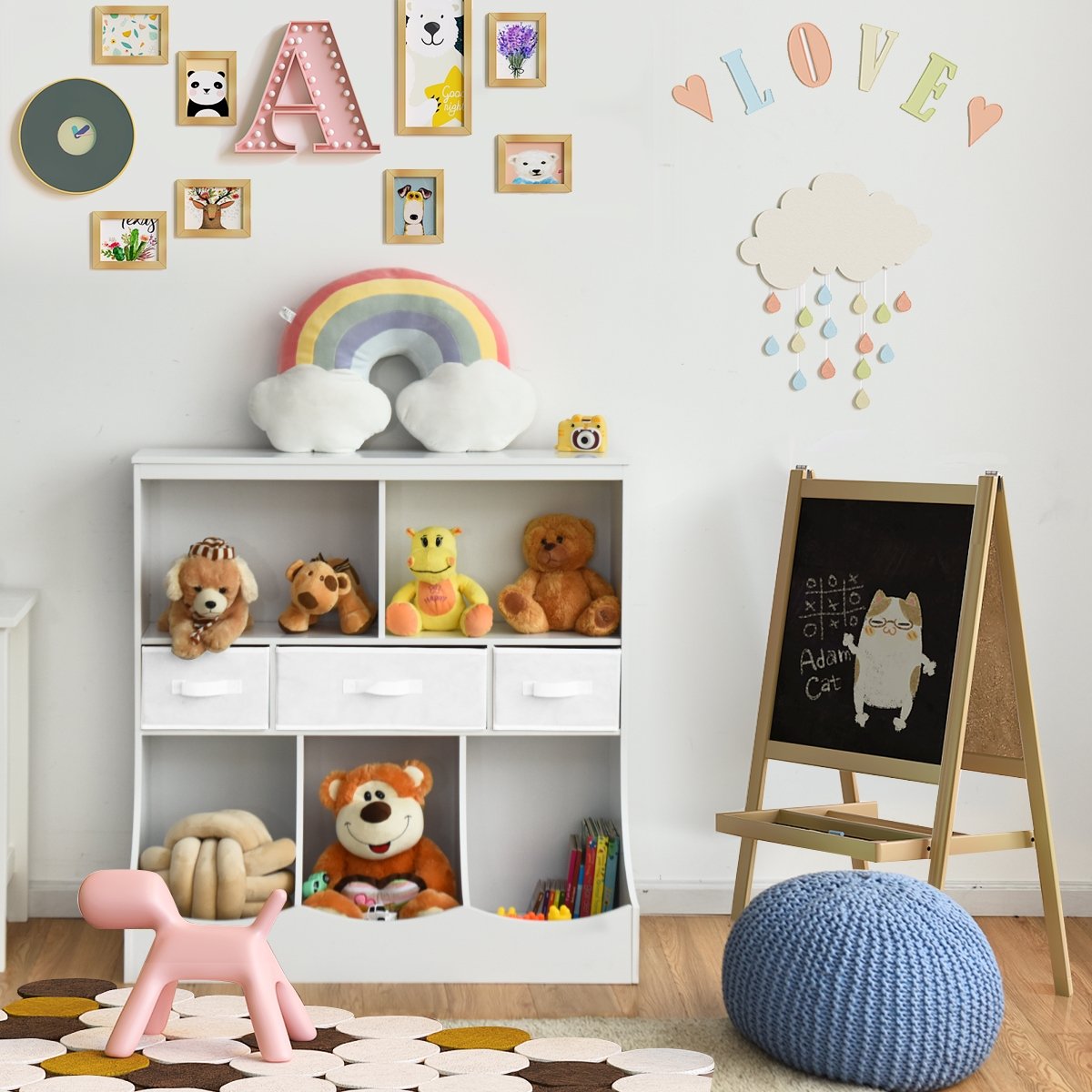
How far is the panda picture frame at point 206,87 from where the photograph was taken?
2840 mm

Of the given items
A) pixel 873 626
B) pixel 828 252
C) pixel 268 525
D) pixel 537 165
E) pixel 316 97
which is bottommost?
pixel 873 626

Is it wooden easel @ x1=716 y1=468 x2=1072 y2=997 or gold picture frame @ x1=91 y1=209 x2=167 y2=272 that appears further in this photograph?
gold picture frame @ x1=91 y1=209 x2=167 y2=272

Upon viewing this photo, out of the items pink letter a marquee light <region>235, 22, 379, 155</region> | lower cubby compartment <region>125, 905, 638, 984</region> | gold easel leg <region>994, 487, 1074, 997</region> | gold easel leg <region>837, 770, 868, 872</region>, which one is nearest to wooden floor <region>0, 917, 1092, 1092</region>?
lower cubby compartment <region>125, 905, 638, 984</region>

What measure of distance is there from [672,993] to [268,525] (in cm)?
125

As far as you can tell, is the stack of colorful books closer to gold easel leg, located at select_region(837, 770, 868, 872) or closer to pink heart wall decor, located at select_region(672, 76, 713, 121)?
→ gold easel leg, located at select_region(837, 770, 868, 872)

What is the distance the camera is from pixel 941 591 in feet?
8.72

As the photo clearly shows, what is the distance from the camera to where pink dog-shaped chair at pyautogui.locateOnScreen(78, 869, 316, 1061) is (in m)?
2.16

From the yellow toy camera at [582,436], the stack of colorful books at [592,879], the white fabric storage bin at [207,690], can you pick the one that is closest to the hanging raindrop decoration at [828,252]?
the yellow toy camera at [582,436]

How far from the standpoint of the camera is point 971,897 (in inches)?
120

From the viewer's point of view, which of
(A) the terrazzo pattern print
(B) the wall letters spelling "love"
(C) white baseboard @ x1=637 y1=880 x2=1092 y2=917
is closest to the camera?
(A) the terrazzo pattern print

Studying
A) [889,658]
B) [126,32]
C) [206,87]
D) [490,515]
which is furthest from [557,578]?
[126,32]

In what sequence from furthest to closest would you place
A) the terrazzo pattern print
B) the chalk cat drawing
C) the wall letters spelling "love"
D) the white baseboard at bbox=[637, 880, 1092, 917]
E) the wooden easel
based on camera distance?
1. the white baseboard at bbox=[637, 880, 1092, 917]
2. the wall letters spelling "love"
3. the chalk cat drawing
4. the wooden easel
5. the terrazzo pattern print

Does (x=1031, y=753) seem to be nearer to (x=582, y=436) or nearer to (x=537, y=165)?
(x=582, y=436)

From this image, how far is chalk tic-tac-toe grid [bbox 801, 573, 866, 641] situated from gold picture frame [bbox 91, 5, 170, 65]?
5.66 feet
